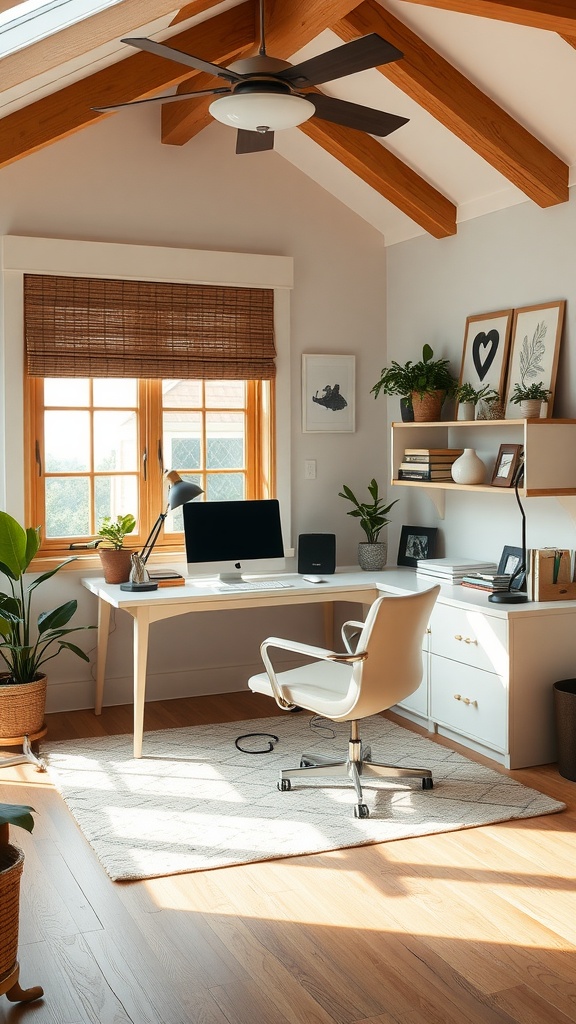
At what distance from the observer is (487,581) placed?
14.3 feet

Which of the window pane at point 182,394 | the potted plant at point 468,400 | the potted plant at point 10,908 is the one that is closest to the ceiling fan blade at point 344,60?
the potted plant at point 10,908

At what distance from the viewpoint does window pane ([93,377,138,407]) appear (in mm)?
4895

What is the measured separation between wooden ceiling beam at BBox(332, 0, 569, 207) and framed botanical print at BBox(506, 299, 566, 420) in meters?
0.47

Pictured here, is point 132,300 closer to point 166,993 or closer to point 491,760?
point 491,760

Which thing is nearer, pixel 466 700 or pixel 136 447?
pixel 466 700

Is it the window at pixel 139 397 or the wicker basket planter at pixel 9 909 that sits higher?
the window at pixel 139 397

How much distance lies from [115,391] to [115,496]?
0.53 metres

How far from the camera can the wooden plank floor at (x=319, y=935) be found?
231cm

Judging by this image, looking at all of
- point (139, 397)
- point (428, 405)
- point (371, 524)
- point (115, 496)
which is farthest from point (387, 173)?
point (115, 496)

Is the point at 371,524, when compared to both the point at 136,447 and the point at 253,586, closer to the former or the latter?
the point at 253,586

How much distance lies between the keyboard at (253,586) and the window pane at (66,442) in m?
1.00

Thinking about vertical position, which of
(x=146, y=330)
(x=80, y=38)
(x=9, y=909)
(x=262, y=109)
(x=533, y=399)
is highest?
(x=80, y=38)

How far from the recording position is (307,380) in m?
5.30

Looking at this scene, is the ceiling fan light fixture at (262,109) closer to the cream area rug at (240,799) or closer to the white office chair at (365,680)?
the white office chair at (365,680)
